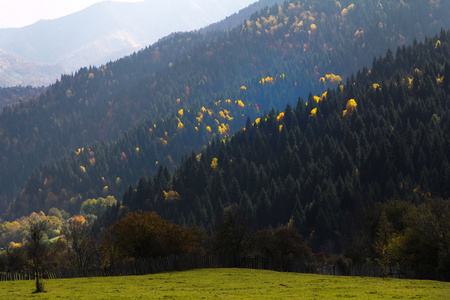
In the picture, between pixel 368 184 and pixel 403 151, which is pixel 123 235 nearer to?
pixel 368 184

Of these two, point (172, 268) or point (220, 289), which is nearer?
point (220, 289)

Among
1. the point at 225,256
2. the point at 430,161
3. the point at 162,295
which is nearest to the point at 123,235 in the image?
the point at 225,256

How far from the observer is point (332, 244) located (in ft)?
474

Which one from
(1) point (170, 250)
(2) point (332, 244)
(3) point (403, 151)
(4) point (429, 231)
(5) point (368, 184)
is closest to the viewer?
(4) point (429, 231)

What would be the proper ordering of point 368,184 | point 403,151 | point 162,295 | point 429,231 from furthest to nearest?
point 403,151 → point 368,184 → point 429,231 → point 162,295

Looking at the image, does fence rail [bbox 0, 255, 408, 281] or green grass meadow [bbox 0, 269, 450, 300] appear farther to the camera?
fence rail [bbox 0, 255, 408, 281]

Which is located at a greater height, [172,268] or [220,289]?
[172,268]

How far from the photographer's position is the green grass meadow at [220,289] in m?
44.4

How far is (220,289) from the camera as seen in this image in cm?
5084

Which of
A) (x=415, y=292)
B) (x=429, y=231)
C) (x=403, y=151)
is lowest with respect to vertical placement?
(x=415, y=292)

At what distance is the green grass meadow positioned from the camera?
44375 mm

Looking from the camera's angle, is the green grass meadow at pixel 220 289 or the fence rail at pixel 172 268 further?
the fence rail at pixel 172 268

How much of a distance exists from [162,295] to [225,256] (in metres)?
44.4

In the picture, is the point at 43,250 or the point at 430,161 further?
the point at 430,161
